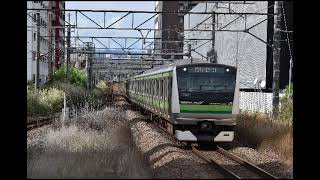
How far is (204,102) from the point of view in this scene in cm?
1805

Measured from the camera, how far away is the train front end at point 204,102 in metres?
18.1

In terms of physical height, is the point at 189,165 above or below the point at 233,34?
below

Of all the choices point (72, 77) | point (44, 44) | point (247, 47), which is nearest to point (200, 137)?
point (247, 47)

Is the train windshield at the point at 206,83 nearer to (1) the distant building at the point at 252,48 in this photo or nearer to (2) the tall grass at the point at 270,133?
(2) the tall grass at the point at 270,133

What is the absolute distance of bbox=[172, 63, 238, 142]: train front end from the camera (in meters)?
18.1

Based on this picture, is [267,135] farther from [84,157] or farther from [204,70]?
[84,157]

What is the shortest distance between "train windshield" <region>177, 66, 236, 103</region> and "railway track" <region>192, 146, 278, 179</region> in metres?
1.79

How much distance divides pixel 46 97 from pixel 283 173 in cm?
2515

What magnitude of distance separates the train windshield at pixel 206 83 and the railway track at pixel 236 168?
179cm

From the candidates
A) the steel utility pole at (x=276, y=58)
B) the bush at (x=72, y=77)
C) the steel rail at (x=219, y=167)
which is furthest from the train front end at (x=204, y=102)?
the bush at (x=72, y=77)

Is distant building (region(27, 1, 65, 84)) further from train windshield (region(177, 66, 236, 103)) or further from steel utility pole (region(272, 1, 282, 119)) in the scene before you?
train windshield (region(177, 66, 236, 103))

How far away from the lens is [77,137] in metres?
16.8
